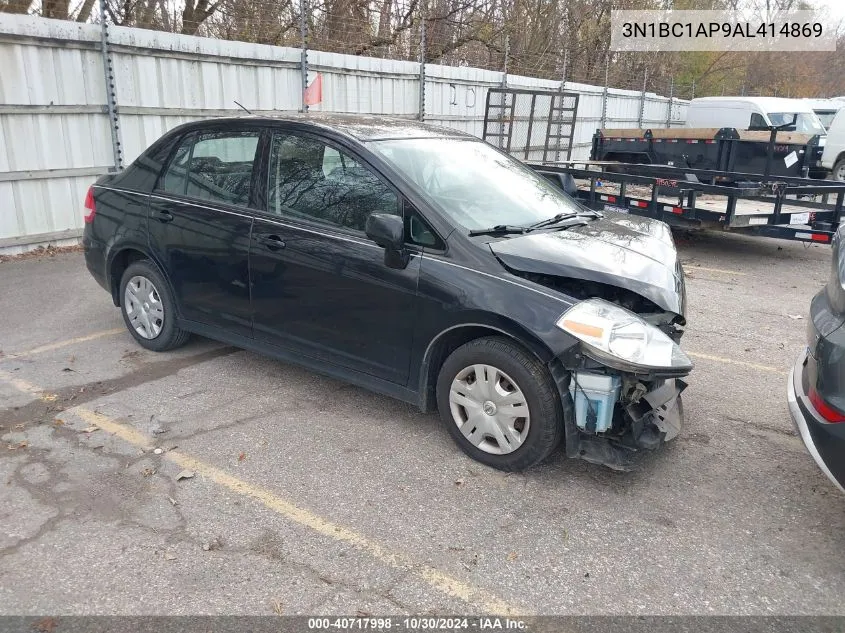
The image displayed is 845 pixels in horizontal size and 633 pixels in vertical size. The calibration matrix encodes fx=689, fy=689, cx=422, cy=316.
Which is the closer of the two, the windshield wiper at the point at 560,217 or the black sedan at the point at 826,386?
the black sedan at the point at 826,386

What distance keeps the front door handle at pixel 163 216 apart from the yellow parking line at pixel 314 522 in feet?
4.51

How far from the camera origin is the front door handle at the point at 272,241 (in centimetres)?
414

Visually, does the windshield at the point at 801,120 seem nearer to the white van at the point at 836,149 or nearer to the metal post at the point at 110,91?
the white van at the point at 836,149

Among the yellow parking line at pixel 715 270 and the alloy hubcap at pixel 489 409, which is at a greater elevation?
the alloy hubcap at pixel 489 409

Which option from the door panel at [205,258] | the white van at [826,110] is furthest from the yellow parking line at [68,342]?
the white van at [826,110]

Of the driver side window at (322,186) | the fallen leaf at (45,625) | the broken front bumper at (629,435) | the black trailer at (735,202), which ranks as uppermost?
the driver side window at (322,186)

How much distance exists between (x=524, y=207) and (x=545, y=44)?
20957 mm

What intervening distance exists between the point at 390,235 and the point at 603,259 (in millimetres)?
1124

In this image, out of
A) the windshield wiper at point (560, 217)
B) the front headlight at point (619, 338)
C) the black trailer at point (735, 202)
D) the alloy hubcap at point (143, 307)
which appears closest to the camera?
the front headlight at point (619, 338)

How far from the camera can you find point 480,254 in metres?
3.54

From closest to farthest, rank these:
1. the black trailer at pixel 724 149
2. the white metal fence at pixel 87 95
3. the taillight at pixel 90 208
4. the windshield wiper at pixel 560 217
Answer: the windshield wiper at pixel 560 217
the taillight at pixel 90 208
the white metal fence at pixel 87 95
the black trailer at pixel 724 149

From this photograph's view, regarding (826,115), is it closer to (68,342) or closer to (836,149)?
(836,149)

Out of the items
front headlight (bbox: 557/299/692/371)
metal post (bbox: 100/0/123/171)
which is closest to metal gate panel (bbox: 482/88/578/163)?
metal post (bbox: 100/0/123/171)

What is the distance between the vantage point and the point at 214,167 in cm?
462
